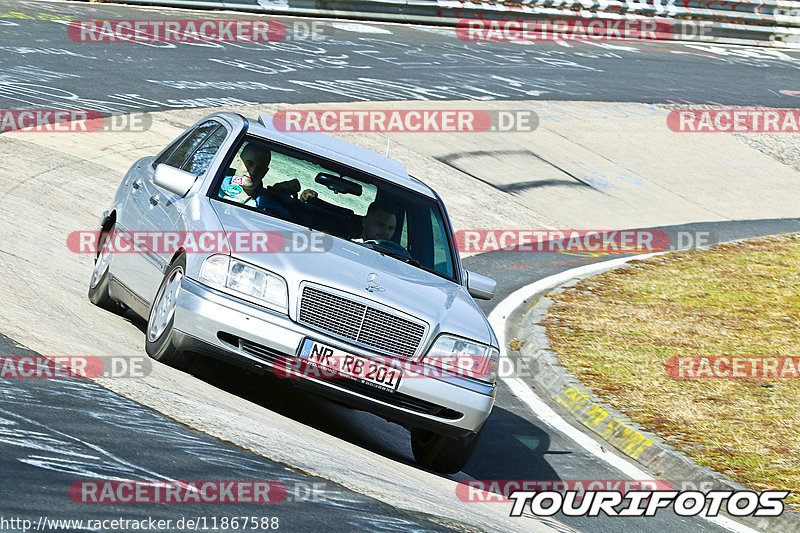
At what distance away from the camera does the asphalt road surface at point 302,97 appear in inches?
198

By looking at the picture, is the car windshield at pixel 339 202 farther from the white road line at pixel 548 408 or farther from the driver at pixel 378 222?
the white road line at pixel 548 408

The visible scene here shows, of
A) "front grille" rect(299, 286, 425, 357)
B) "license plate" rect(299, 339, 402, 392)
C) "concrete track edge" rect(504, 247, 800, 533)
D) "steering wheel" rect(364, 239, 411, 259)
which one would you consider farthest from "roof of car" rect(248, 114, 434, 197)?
"concrete track edge" rect(504, 247, 800, 533)

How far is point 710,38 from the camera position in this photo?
31938 millimetres

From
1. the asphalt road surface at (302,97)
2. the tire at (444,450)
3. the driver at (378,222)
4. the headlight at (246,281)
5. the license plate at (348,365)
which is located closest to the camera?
the asphalt road surface at (302,97)

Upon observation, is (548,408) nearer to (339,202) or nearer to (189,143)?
(339,202)

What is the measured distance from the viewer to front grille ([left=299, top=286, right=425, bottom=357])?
6.48 m

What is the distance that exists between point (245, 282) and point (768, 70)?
24840 millimetres

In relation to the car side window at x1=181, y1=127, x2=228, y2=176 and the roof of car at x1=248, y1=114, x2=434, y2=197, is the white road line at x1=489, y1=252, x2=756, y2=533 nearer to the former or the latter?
the roof of car at x1=248, y1=114, x2=434, y2=197

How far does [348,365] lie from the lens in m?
6.40

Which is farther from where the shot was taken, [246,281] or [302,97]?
[302,97]

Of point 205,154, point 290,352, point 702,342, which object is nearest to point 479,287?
point 290,352

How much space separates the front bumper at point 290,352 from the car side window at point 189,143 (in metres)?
1.99

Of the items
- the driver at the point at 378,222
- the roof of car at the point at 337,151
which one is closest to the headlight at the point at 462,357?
the driver at the point at 378,222

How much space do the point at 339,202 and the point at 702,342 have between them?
4536 mm
